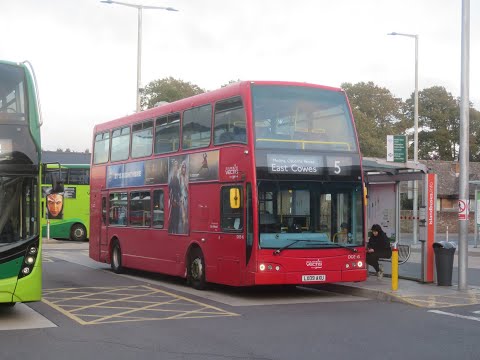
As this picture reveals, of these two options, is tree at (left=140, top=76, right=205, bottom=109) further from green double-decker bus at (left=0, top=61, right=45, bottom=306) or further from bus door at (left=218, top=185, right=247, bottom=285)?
green double-decker bus at (left=0, top=61, right=45, bottom=306)

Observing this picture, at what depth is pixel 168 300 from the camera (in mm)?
14617

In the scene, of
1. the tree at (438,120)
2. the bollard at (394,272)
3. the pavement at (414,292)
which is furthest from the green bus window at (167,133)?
the tree at (438,120)

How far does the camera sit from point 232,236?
14.9 metres

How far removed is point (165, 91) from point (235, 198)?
164 ft

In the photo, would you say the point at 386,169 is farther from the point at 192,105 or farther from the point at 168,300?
the point at 168,300

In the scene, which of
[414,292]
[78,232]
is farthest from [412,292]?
[78,232]

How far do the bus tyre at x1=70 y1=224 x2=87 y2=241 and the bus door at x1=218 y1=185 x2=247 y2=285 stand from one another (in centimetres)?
2460

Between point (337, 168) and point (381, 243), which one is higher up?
point (337, 168)

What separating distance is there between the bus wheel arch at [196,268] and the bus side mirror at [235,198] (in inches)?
77.6

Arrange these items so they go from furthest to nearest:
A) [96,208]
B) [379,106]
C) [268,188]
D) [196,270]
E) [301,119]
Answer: [379,106] < [96,208] < [196,270] < [301,119] < [268,188]

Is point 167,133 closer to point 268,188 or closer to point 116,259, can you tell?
point 268,188

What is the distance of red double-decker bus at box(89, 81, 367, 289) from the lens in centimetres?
1432

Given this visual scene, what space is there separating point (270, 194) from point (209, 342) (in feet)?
16.3

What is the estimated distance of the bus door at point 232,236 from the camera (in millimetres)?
14547
